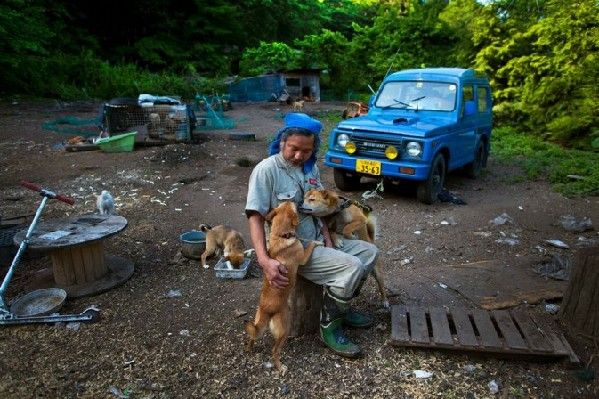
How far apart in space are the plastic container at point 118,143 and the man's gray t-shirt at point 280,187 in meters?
7.82

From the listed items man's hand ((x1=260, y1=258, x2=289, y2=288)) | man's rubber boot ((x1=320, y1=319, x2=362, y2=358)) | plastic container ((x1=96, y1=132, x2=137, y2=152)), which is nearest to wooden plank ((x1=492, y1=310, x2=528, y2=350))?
man's rubber boot ((x1=320, y1=319, x2=362, y2=358))

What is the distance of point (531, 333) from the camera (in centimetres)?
316

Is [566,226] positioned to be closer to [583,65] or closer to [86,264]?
[86,264]

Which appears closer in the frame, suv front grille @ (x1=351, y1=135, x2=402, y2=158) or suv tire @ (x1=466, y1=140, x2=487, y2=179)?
suv front grille @ (x1=351, y1=135, x2=402, y2=158)

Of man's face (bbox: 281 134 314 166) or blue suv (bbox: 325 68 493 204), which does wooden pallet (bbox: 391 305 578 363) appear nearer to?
man's face (bbox: 281 134 314 166)

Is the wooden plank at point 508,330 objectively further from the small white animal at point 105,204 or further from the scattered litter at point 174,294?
the small white animal at point 105,204

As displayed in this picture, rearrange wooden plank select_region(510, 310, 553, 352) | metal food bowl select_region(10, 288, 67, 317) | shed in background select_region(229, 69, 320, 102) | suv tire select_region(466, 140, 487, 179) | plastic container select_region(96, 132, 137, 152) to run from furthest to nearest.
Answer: shed in background select_region(229, 69, 320, 102)
plastic container select_region(96, 132, 137, 152)
suv tire select_region(466, 140, 487, 179)
metal food bowl select_region(10, 288, 67, 317)
wooden plank select_region(510, 310, 553, 352)

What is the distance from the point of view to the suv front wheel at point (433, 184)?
6641mm

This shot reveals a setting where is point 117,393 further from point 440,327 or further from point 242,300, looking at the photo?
point 440,327

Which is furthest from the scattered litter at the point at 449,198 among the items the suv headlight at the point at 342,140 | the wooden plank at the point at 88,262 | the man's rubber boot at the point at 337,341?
the wooden plank at the point at 88,262

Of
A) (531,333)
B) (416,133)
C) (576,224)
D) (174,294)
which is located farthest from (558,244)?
(174,294)

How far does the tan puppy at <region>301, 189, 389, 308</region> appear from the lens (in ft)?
9.96

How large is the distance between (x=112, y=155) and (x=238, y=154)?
2749mm

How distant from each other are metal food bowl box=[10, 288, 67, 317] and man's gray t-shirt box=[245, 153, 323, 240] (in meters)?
2.07
